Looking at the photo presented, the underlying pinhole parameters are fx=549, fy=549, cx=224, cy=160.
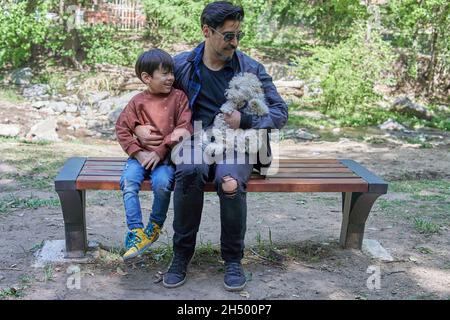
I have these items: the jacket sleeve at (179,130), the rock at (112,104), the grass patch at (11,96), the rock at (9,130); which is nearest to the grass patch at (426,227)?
the jacket sleeve at (179,130)

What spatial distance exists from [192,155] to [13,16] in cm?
890

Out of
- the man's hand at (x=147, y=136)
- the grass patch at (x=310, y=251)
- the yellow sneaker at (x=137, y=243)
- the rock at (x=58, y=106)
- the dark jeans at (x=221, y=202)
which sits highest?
the man's hand at (x=147, y=136)

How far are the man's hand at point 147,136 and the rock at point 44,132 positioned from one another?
521 cm

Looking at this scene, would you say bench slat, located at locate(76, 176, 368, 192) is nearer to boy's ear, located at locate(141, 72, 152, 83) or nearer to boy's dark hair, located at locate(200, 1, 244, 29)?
boy's ear, located at locate(141, 72, 152, 83)

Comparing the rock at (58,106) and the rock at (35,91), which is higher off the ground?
the rock at (35,91)

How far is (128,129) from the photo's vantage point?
135 inches

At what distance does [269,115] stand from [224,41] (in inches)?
20.5

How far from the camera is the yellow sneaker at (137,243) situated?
3.23m

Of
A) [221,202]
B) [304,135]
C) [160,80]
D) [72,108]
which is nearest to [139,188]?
[221,202]

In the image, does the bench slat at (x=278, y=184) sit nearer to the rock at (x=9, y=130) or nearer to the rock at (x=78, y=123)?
the rock at (x=9, y=130)

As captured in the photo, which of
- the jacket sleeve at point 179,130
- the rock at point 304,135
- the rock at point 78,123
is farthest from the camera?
the rock at point 78,123

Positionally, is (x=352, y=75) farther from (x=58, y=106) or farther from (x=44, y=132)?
(x=44, y=132)

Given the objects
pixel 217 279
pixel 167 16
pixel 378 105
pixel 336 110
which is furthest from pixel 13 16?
pixel 217 279

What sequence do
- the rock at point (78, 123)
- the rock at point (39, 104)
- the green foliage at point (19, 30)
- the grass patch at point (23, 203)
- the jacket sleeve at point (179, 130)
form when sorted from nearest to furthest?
the jacket sleeve at point (179, 130)
the grass patch at point (23, 203)
the rock at point (78, 123)
the rock at point (39, 104)
the green foliage at point (19, 30)
